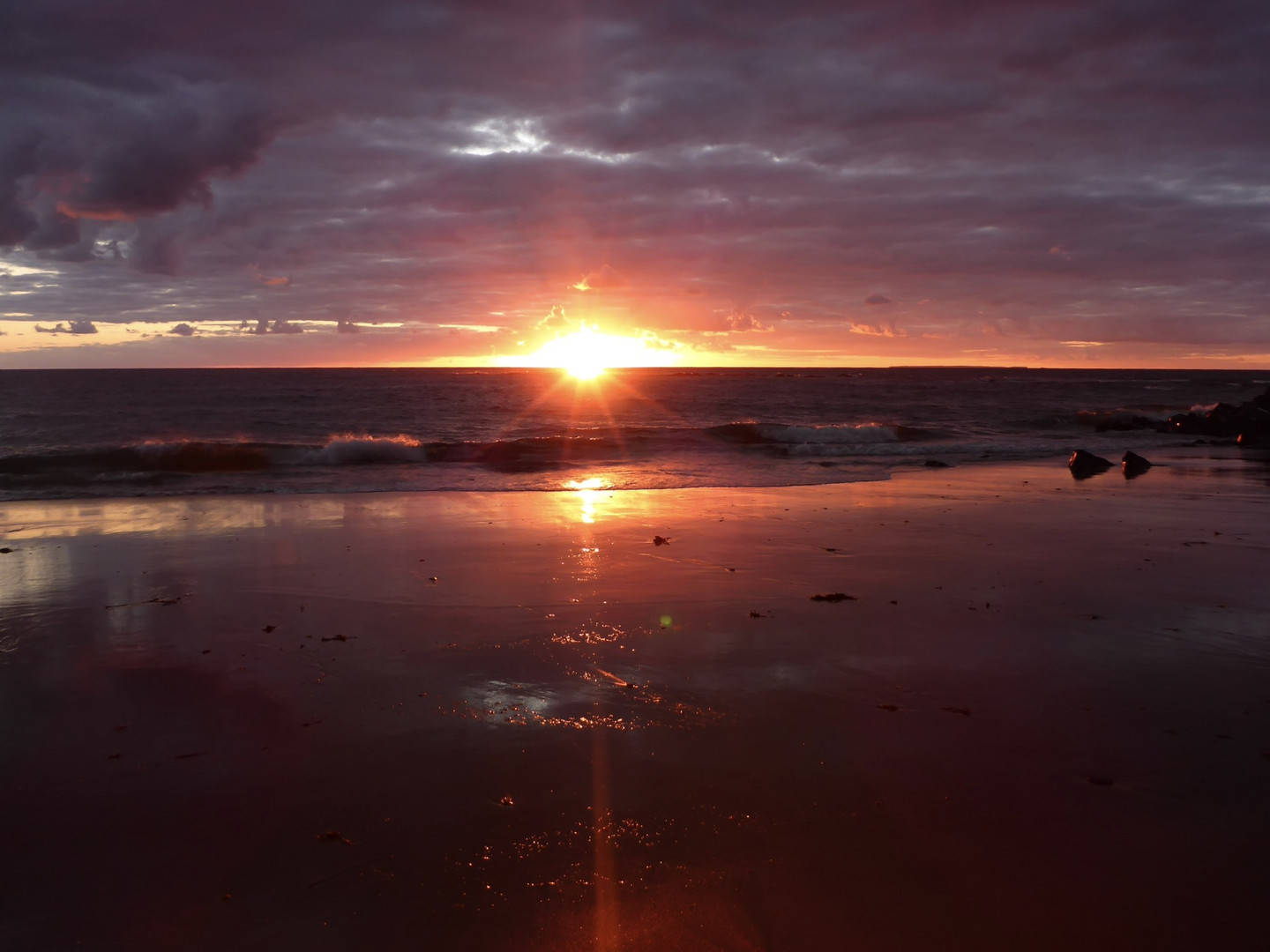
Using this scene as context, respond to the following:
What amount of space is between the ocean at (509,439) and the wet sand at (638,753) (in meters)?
8.98

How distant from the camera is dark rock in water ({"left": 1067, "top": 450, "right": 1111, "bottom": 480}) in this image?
1803 cm

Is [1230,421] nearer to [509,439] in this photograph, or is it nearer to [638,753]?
[509,439]

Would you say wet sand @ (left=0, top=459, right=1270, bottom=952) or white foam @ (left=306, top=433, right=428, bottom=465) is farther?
white foam @ (left=306, top=433, right=428, bottom=465)

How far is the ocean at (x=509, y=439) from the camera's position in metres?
18.1

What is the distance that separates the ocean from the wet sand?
8979mm

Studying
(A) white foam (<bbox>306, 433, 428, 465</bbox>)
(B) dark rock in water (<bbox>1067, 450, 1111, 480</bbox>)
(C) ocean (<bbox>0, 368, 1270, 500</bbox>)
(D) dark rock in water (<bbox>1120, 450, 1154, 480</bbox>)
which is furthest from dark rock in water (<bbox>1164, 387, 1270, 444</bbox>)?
(A) white foam (<bbox>306, 433, 428, 465</bbox>)

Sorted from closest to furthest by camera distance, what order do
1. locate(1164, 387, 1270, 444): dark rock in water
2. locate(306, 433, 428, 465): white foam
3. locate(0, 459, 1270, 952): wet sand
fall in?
locate(0, 459, 1270, 952): wet sand, locate(306, 433, 428, 465): white foam, locate(1164, 387, 1270, 444): dark rock in water

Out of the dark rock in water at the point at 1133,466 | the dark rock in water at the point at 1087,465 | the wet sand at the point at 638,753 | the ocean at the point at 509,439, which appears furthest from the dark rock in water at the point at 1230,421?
the wet sand at the point at 638,753

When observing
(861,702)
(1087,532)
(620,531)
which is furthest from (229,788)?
(1087,532)

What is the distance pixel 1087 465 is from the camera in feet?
60.4

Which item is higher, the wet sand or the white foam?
the white foam

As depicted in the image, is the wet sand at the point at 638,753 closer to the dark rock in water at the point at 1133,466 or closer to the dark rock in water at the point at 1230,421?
the dark rock in water at the point at 1133,466

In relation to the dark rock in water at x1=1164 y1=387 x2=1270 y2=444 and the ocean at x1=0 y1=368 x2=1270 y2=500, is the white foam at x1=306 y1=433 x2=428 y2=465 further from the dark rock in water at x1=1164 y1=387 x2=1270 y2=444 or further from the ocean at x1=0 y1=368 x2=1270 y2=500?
the dark rock in water at x1=1164 y1=387 x2=1270 y2=444

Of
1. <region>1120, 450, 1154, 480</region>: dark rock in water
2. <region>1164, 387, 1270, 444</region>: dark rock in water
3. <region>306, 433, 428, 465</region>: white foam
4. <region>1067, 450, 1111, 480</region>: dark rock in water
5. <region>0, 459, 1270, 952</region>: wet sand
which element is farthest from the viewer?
<region>1164, 387, 1270, 444</region>: dark rock in water
